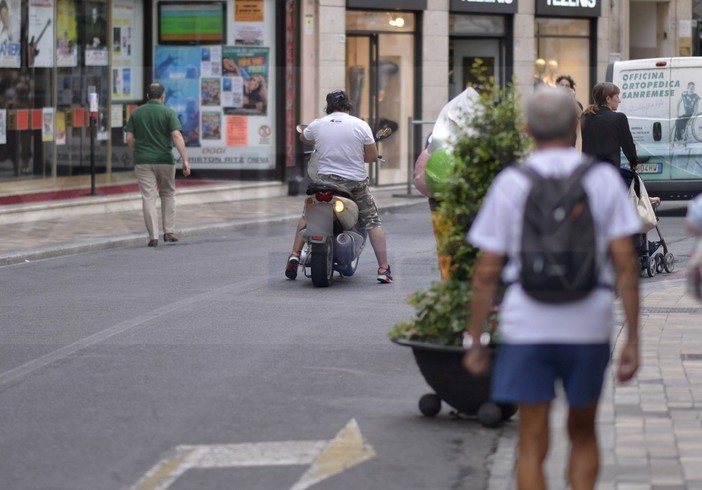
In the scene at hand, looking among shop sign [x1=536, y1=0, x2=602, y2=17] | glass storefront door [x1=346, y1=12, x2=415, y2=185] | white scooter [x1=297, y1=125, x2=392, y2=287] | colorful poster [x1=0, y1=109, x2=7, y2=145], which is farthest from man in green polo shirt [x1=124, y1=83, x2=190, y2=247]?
shop sign [x1=536, y1=0, x2=602, y2=17]

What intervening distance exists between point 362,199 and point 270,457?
6.73m

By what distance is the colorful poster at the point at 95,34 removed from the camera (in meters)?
22.2

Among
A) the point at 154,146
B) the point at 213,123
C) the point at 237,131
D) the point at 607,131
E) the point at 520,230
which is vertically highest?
the point at 213,123

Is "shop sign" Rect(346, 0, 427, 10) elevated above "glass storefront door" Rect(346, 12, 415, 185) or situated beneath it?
elevated above

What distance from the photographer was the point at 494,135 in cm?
746

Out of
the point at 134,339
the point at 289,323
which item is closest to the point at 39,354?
the point at 134,339

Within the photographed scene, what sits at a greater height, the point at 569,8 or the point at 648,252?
the point at 569,8

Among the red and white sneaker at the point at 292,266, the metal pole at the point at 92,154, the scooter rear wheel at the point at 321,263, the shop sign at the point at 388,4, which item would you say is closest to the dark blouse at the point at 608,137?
the scooter rear wheel at the point at 321,263

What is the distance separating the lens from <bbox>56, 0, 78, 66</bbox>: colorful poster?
849 inches

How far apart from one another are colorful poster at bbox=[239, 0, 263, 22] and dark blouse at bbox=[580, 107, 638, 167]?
11.5 metres

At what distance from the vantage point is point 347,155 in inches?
513

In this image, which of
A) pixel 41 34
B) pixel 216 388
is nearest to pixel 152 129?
pixel 41 34

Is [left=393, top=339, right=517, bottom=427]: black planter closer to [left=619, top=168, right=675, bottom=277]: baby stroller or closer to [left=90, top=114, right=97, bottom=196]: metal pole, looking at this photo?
[left=619, top=168, right=675, bottom=277]: baby stroller

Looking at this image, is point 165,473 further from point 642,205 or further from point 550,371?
point 642,205
